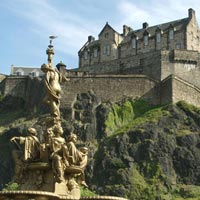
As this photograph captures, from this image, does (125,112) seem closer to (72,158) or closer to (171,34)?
(171,34)

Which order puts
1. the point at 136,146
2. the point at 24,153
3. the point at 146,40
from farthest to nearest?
the point at 146,40
the point at 136,146
the point at 24,153

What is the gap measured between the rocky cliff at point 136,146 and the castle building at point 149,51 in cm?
682

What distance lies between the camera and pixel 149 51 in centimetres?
7731

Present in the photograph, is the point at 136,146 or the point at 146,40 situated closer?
the point at 136,146

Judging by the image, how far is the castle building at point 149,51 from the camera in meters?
69.3

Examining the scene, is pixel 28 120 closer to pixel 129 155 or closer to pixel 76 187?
pixel 129 155

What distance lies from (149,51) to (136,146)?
23.1 meters

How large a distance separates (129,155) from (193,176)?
672 centimetres

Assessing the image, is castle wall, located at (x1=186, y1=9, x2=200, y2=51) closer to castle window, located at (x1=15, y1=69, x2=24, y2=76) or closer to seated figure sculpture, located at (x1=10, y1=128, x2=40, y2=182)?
castle window, located at (x1=15, y1=69, x2=24, y2=76)

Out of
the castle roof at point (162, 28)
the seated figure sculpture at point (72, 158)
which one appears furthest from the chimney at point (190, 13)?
the seated figure sculpture at point (72, 158)

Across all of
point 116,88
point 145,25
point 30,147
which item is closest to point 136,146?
point 116,88

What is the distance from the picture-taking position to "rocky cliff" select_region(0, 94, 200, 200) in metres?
53.6

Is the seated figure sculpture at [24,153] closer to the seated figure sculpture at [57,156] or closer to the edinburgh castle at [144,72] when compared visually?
the seated figure sculpture at [57,156]

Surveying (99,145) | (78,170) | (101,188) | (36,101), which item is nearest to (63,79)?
(78,170)
